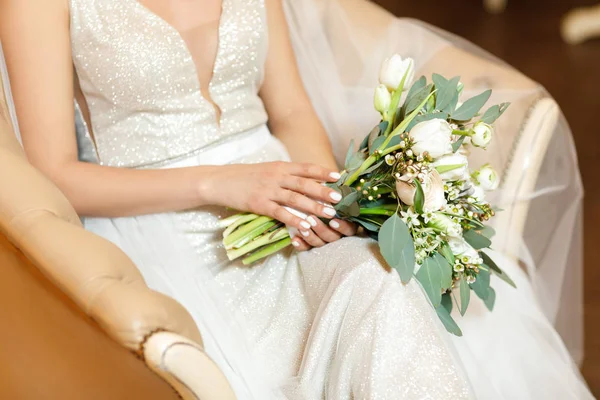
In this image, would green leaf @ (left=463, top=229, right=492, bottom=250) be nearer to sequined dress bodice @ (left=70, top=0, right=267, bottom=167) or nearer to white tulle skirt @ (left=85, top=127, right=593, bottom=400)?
white tulle skirt @ (left=85, top=127, right=593, bottom=400)

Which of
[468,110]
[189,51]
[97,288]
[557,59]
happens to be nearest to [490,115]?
[468,110]

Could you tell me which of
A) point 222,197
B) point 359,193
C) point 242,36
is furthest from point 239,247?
point 242,36

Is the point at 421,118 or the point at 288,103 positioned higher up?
the point at 421,118

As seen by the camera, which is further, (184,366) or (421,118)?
(421,118)

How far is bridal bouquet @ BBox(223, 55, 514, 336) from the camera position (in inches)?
43.6

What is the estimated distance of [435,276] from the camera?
117 cm

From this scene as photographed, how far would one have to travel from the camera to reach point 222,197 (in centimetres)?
131

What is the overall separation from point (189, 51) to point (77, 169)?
0.96 feet

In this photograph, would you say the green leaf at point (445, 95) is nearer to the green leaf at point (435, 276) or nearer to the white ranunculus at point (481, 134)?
the white ranunculus at point (481, 134)

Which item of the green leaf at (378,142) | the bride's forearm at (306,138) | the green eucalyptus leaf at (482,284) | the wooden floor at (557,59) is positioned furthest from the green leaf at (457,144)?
the wooden floor at (557,59)

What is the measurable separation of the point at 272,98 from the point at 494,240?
0.52 meters

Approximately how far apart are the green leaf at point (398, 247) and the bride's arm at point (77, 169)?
13 centimetres

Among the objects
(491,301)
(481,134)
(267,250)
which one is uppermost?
(481,134)

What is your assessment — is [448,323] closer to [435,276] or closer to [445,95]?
[435,276]
